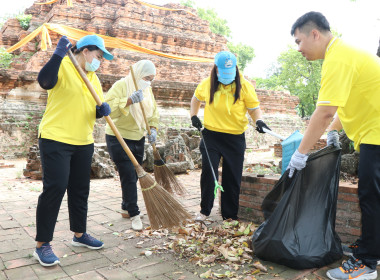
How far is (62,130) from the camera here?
262 cm

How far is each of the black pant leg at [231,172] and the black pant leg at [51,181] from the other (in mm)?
1658

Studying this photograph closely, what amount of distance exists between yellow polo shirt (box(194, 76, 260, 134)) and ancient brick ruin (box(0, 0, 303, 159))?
284 inches

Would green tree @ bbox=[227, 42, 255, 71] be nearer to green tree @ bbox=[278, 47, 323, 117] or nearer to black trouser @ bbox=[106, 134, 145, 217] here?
green tree @ bbox=[278, 47, 323, 117]

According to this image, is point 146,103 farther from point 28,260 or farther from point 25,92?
point 25,92

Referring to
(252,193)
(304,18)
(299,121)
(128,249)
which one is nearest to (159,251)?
(128,249)

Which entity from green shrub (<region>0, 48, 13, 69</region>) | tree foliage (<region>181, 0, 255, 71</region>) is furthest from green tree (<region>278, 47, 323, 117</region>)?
green shrub (<region>0, 48, 13, 69</region>)

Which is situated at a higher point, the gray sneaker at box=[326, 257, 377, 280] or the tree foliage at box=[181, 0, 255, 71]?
the tree foliage at box=[181, 0, 255, 71]

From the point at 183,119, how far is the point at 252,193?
868 cm

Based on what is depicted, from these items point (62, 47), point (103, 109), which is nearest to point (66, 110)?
point (103, 109)

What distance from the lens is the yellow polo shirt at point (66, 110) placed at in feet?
8.54

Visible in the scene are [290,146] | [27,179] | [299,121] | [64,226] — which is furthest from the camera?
[299,121]

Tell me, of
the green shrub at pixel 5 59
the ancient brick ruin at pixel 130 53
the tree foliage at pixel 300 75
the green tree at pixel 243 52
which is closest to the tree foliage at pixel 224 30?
the green tree at pixel 243 52

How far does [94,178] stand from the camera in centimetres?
676

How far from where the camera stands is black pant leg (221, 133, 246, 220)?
11.7ft
